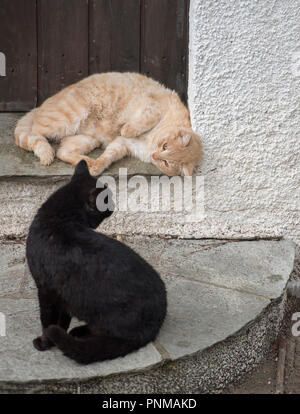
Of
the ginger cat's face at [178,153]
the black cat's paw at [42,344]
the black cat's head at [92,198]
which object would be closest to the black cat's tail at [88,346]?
the black cat's paw at [42,344]

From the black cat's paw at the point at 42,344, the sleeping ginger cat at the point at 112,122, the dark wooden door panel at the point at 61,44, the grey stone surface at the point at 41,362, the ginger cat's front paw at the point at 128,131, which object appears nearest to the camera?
the grey stone surface at the point at 41,362

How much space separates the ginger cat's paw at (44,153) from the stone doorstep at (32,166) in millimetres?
31

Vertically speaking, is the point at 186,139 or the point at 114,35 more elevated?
the point at 114,35

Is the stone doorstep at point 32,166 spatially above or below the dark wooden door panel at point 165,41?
below

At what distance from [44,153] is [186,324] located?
1.53m

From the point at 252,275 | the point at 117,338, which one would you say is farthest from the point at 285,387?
the point at 117,338

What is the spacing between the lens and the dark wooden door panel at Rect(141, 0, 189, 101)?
14.0 ft

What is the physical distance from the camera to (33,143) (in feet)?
12.6

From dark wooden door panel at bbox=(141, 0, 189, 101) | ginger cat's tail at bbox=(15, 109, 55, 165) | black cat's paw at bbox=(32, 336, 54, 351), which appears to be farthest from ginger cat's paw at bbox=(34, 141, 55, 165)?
black cat's paw at bbox=(32, 336, 54, 351)

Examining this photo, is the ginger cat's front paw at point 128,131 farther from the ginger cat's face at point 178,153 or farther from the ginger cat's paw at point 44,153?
the ginger cat's paw at point 44,153

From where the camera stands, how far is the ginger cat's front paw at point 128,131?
407 centimetres

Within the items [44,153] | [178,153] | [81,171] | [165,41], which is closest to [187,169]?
[178,153]

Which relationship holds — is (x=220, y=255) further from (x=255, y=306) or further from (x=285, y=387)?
(x=285, y=387)

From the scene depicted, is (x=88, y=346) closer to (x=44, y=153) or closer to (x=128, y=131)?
(x=44, y=153)
